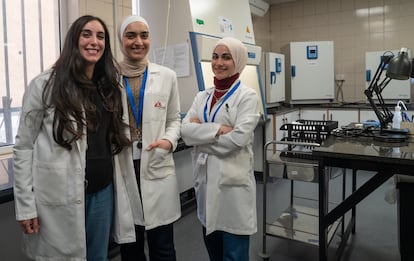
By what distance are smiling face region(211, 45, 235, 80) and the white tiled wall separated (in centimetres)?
344

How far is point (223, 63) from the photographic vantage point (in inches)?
63.3

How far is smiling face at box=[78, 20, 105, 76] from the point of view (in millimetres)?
1212

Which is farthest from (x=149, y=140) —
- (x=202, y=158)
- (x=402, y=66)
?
(x=402, y=66)

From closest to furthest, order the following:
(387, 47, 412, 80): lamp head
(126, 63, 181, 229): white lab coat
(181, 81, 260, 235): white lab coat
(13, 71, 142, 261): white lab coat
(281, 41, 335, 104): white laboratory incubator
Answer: (13, 71, 142, 261): white lab coat
(126, 63, 181, 229): white lab coat
(181, 81, 260, 235): white lab coat
(387, 47, 412, 80): lamp head
(281, 41, 335, 104): white laboratory incubator

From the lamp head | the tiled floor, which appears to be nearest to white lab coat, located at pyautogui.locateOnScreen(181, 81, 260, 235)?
the tiled floor

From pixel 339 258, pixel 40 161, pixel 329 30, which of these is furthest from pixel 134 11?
pixel 329 30

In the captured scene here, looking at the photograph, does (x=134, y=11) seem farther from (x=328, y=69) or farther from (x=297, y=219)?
(x=328, y=69)

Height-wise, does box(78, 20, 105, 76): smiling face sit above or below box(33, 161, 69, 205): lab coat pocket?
above

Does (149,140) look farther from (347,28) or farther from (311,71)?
(347,28)

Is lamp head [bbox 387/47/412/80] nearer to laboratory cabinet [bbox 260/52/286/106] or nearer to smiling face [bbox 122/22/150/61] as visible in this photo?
smiling face [bbox 122/22/150/61]

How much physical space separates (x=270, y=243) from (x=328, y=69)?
9.54 feet

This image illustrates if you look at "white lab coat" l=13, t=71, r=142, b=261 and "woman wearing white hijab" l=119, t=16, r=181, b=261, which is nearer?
"white lab coat" l=13, t=71, r=142, b=261

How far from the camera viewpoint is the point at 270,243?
2.47 m

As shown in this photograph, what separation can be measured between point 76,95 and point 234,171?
0.77m
